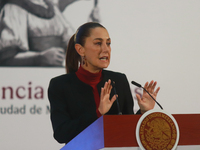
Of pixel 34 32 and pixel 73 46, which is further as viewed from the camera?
pixel 34 32

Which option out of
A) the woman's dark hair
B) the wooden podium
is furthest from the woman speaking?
the wooden podium

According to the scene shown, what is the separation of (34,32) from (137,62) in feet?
3.62

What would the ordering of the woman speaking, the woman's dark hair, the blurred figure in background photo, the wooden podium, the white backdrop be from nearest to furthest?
the wooden podium → the woman speaking → the woman's dark hair → the white backdrop → the blurred figure in background photo

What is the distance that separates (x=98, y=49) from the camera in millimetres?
1962

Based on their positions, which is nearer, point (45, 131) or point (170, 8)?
point (45, 131)

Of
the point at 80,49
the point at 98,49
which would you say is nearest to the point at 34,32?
the point at 80,49

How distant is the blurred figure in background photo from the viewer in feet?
10.9

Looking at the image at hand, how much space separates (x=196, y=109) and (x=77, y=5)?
1.63 m

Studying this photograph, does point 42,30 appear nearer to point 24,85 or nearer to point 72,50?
point 24,85

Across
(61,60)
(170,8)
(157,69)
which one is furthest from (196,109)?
(61,60)

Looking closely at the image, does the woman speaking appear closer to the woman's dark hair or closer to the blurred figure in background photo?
the woman's dark hair

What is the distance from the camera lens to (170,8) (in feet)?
11.6

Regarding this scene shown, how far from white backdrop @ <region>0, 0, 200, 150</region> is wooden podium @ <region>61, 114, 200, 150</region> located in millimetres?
1947

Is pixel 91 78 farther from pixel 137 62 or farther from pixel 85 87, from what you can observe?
pixel 137 62
